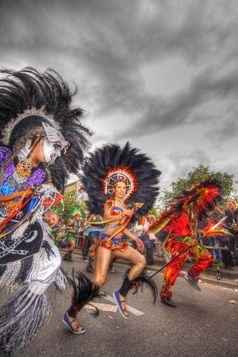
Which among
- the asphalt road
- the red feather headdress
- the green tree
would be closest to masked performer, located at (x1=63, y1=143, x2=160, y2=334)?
the red feather headdress

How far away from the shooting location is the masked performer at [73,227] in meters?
10.0

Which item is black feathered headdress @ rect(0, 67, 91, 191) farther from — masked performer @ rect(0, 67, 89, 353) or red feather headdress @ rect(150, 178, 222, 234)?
red feather headdress @ rect(150, 178, 222, 234)

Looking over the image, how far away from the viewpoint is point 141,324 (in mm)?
3383

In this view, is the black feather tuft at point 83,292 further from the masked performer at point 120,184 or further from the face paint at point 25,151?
the face paint at point 25,151

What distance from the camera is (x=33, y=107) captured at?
2963 millimetres

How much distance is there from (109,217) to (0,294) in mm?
2814

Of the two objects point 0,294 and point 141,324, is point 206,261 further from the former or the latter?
point 0,294

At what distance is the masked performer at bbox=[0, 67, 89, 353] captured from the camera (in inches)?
90.9

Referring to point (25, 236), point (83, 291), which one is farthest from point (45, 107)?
point (83, 291)

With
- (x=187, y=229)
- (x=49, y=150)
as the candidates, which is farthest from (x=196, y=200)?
(x=49, y=150)

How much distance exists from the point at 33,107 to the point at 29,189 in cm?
102

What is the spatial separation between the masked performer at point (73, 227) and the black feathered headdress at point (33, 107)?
7463mm

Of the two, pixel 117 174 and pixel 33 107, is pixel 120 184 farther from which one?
pixel 33 107

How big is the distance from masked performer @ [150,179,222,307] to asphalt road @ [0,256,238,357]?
51cm
